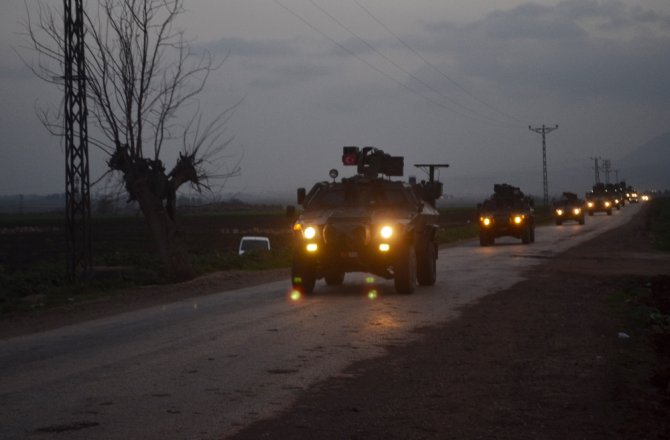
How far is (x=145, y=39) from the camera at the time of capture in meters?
24.5

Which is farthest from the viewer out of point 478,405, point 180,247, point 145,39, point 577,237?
point 577,237

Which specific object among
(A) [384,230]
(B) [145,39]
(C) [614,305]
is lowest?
(C) [614,305]

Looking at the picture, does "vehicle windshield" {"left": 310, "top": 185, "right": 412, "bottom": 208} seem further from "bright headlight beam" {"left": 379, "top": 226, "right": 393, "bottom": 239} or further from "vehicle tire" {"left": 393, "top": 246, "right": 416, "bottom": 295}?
"vehicle tire" {"left": 393, "top": 246, "right": 416, "bottom": 295}

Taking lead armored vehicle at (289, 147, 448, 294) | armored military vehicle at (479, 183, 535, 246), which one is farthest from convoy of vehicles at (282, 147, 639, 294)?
armored military vehicle at (479, 183, 535, 246)

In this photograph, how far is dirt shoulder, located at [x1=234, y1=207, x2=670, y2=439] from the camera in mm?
7840

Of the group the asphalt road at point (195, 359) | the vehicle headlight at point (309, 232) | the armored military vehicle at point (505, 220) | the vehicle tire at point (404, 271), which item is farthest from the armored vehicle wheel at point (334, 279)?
the armored military vehicle at point (505, 220)

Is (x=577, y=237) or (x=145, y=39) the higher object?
(x=145, y=39)

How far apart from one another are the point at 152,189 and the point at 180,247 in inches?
66.2

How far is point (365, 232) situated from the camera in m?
18.6

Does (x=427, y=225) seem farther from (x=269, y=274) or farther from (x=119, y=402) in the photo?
(x=119, y=402)

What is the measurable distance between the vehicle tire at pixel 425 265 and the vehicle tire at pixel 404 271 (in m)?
1.48

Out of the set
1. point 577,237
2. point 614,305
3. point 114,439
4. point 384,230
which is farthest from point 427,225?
point 577,237

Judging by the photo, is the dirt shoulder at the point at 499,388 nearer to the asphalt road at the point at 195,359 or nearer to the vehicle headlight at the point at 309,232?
the asphalt road at the point at 195,359

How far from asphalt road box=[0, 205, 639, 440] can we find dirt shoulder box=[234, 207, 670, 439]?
483 mm
